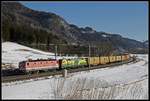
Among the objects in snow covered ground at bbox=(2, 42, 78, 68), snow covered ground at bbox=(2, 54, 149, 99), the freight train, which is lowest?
snow covered ground at bbox=(2, 42, 78, 68)

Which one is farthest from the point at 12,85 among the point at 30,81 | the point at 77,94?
the point at 77,94

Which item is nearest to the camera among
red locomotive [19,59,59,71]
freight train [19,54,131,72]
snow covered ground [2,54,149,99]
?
snow covered ground [2,54,149,99]

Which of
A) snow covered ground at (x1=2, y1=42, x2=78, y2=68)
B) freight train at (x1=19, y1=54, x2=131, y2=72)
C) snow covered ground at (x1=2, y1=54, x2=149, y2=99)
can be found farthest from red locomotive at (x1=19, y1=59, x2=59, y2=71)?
snow covered ground at (x1=2, y1=42, x2=78, y2=68)

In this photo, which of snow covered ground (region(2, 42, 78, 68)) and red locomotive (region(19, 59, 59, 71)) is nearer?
red locomotive (region(19, 59, 59, 71))

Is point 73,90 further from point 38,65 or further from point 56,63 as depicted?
point 56,63

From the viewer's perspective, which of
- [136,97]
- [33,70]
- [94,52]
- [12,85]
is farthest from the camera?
[94,52]

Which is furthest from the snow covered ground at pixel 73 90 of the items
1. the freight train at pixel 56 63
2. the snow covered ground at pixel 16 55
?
the snow covered ground at pixel 16 55

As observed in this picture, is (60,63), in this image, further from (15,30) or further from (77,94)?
(15,30)

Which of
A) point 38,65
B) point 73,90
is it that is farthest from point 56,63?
point 73,90

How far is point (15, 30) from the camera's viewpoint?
505 ft

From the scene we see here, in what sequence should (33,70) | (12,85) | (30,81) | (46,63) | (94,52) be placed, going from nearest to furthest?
(12,85) → (30,81) → (33,70) → (46,63) → (94,52)

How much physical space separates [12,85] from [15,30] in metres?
119

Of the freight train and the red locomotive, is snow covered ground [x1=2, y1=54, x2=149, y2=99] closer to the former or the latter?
the red locomotive

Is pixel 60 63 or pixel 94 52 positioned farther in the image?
pixel 94 52
